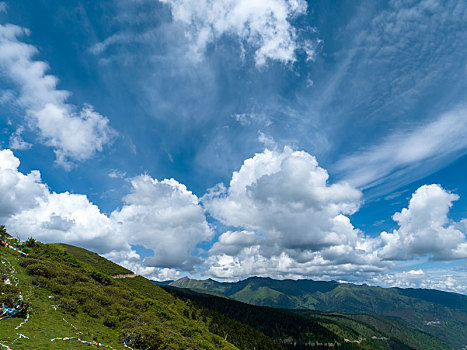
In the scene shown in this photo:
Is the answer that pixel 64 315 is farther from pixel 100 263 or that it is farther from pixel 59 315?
pixel 100 263

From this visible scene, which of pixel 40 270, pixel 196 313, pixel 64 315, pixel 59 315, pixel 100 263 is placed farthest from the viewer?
pixel 100 263

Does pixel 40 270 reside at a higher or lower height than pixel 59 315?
higher

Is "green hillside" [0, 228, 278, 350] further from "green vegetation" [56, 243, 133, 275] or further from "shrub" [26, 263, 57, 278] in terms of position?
"green vegetation" [56, 243, 133, 275]

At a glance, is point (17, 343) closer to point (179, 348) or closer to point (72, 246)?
point (179, 348)

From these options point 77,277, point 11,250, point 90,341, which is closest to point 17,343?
point 90,341

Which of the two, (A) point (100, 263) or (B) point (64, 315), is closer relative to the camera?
(B) point (64, 315)

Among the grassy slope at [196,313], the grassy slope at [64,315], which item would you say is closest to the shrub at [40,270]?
the grassy slope at [64,315]

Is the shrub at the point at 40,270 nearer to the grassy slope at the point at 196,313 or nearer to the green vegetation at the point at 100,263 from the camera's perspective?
the grassy slope at the point at 196,313

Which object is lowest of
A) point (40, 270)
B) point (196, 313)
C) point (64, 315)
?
point (196, 313)

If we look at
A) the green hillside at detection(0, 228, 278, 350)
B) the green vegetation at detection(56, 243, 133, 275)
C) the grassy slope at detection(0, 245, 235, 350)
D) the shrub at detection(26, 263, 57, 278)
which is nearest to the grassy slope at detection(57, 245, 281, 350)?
the green vegetation at detection(56, 243, 133, 275)

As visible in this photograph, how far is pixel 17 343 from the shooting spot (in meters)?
24.8

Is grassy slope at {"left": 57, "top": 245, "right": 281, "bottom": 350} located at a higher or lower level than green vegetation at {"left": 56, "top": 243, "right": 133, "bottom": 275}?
lower

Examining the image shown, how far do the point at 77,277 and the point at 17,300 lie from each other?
898 inches

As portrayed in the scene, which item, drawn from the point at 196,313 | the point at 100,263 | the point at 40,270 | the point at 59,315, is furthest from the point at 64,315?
the point at 100,263
